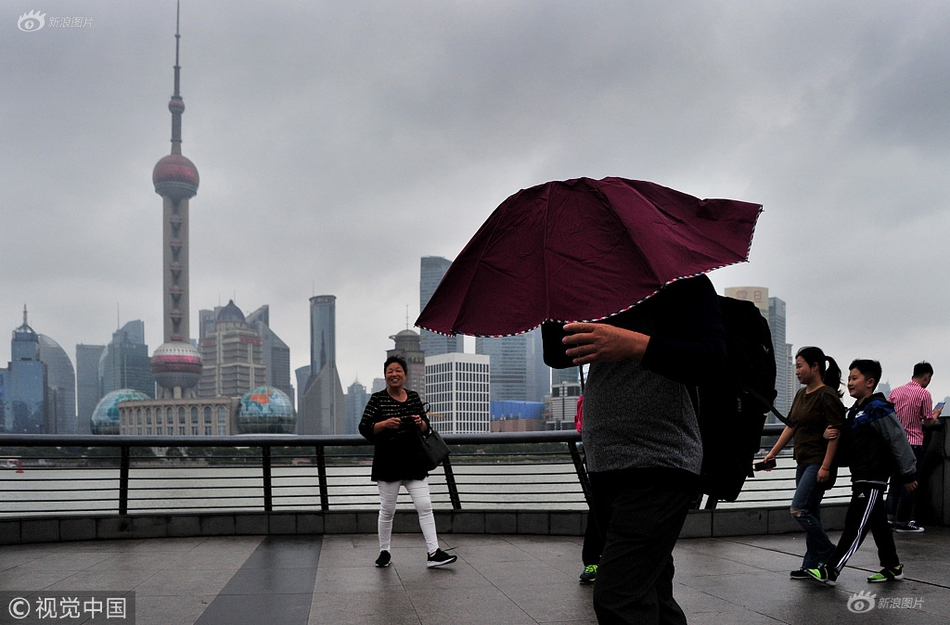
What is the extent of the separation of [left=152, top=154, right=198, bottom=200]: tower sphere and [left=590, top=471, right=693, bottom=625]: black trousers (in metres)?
201

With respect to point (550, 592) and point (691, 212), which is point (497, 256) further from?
point (550, 592)

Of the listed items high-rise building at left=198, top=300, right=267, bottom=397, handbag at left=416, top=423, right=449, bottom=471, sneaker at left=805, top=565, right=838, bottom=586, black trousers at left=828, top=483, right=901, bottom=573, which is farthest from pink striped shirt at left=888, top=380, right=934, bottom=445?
high-rise building at left=198, top=300, right=267, bottom=397

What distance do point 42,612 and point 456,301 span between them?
3.72 metres

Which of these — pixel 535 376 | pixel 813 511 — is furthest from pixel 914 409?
pixel 535 376

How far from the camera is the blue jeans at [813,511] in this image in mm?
5469

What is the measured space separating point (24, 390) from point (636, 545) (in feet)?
508

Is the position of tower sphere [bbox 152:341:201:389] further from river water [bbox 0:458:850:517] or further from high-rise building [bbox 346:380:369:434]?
river water [bbox 0:458:850:517]

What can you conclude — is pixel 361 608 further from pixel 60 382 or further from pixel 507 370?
pixel 60 382

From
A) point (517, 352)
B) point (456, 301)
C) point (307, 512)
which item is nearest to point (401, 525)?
point (307, 512)

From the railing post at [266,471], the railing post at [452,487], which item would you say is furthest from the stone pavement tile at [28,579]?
the railing post at [452,487]

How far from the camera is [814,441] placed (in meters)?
5.60

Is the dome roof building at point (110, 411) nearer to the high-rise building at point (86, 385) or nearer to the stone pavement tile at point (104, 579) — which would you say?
the high-rise building at point (86, 385)

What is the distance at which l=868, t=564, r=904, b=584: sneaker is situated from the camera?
5473 millimetres

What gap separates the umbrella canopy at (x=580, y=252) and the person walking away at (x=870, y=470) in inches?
135
